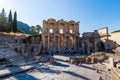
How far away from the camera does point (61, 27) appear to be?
44.3 metres

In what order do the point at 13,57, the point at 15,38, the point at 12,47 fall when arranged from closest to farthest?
the point at 13,57, the point at 12,47, the point at 15,38

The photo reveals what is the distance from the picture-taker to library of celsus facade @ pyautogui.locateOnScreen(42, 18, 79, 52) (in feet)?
137

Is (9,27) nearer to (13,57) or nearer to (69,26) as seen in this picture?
(69,26)

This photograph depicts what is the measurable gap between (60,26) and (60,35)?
109 inches

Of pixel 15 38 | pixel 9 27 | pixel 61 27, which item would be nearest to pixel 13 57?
pixel 15 38

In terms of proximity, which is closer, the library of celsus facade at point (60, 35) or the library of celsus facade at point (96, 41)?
the library of celsus facade at point (96, 41)

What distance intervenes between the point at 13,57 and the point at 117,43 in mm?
25019

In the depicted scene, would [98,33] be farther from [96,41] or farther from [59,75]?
[59,75]

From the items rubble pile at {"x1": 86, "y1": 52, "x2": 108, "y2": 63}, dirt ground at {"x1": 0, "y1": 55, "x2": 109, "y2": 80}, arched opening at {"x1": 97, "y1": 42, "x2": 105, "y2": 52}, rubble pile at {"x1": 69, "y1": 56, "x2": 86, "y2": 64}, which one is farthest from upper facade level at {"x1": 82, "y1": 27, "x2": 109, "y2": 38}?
dirt ground at {"x1": 0, "y1": 55, "x2": 109, "y2": 80}

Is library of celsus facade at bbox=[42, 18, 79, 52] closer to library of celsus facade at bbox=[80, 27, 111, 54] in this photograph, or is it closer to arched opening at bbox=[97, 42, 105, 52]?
library of celsus facade at bbox=[80, 27, 111, 54]

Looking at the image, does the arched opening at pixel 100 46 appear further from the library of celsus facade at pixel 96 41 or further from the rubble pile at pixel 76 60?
the rubble pile at pixel 76 60

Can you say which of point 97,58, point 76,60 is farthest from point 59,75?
point 97,58

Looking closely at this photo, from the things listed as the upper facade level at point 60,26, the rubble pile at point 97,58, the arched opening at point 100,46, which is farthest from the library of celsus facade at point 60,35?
the rubble pile at point 97,58

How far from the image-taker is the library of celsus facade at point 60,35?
41900 millimetres
